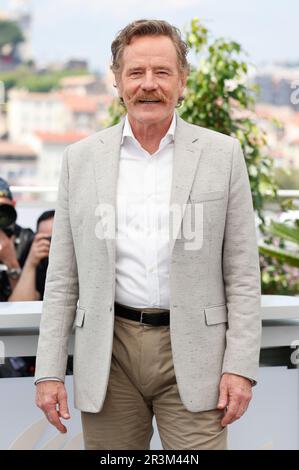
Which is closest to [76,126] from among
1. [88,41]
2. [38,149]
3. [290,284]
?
[38,149]

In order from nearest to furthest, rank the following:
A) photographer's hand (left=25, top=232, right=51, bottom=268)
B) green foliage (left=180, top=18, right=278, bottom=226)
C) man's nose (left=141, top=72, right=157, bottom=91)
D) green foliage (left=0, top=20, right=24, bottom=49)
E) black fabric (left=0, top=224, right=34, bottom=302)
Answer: man's nose (left=141, top=72, right=157, bottom=91) < photographer's hand (left=25, top=232, right=51, bottom=268) < black fabric (left=0, top=224, right=34, bottom=302) < green foliage (left=180, top=18, right=278, bottom=226) < green foliage (left=0, top=20, right=24, bottom=49)

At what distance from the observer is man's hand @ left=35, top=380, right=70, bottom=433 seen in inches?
75.7

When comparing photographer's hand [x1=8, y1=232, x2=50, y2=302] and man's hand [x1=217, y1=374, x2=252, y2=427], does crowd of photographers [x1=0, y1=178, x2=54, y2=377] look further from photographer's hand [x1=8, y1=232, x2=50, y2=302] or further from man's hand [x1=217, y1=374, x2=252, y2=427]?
man's hand [x1=217, y1=374, x2=252, y2=427]

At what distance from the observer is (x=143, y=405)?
1947mm

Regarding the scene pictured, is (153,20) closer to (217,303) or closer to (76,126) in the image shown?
(217,303)

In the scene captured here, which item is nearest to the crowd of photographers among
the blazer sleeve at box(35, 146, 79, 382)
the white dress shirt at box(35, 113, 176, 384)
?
the blazer sleeve at box(35, 146, 79, 382)

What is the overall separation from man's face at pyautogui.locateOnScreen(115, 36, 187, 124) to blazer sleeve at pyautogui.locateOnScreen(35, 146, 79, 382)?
0.69ft

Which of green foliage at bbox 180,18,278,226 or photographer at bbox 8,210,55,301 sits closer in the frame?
photographer at bbox 8,210,55,301

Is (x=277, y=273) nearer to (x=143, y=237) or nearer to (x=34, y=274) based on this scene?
(x=34, y=274)

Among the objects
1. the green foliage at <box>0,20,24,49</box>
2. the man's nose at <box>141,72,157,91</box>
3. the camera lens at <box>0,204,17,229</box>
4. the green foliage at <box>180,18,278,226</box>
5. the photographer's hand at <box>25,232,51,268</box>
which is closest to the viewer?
the man's nose at <box>141,72,157,91</box>

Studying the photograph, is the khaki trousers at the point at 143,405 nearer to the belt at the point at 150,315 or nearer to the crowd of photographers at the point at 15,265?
the belt at the point at 150,315

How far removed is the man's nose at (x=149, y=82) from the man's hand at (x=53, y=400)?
2.32 ft

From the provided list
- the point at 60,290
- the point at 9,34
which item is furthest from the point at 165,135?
the point at 9,34

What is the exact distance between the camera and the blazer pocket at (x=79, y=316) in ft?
6.36
